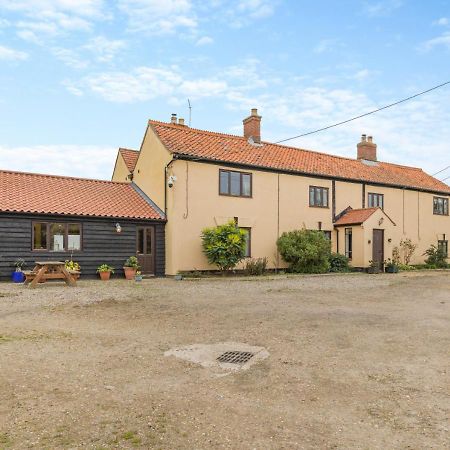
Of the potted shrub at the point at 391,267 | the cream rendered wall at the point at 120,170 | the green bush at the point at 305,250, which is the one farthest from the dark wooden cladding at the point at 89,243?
the potted shrub at the point at 391,267

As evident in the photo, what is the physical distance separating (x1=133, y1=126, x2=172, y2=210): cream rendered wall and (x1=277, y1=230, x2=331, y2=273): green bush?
7008mm

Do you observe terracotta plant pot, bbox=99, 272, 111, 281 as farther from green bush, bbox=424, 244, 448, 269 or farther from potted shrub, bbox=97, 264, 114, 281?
green bush, bbox=424, 244, 448, 269

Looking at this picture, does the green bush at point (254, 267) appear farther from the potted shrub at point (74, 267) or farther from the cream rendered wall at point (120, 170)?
the cream rendered wall at point (120, 170)

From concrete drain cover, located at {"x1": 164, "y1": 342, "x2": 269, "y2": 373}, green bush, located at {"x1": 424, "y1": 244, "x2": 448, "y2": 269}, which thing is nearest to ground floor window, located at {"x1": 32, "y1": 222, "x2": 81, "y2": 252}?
concrete drain cover, located at {"x1": 164, "y1": 342, "x2": 269, "y2": 373}

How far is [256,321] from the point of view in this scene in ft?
28.8

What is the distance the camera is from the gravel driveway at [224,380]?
12.2ft

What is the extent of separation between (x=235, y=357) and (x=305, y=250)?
16.0 m

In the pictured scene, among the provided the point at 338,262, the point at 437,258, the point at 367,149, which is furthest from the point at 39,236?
the point at 437,258

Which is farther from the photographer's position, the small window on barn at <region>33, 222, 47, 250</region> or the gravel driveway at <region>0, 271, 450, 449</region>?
the small window on barn at <region>33, 222, 47, 250</region>

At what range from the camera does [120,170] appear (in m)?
28.0

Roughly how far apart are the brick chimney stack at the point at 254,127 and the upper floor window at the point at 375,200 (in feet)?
28.7

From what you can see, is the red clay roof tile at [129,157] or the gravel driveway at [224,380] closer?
the gravel driveway at [224,380]

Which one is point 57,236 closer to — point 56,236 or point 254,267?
point 56,236

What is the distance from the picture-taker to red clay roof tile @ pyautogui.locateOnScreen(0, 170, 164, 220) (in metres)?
17.4
